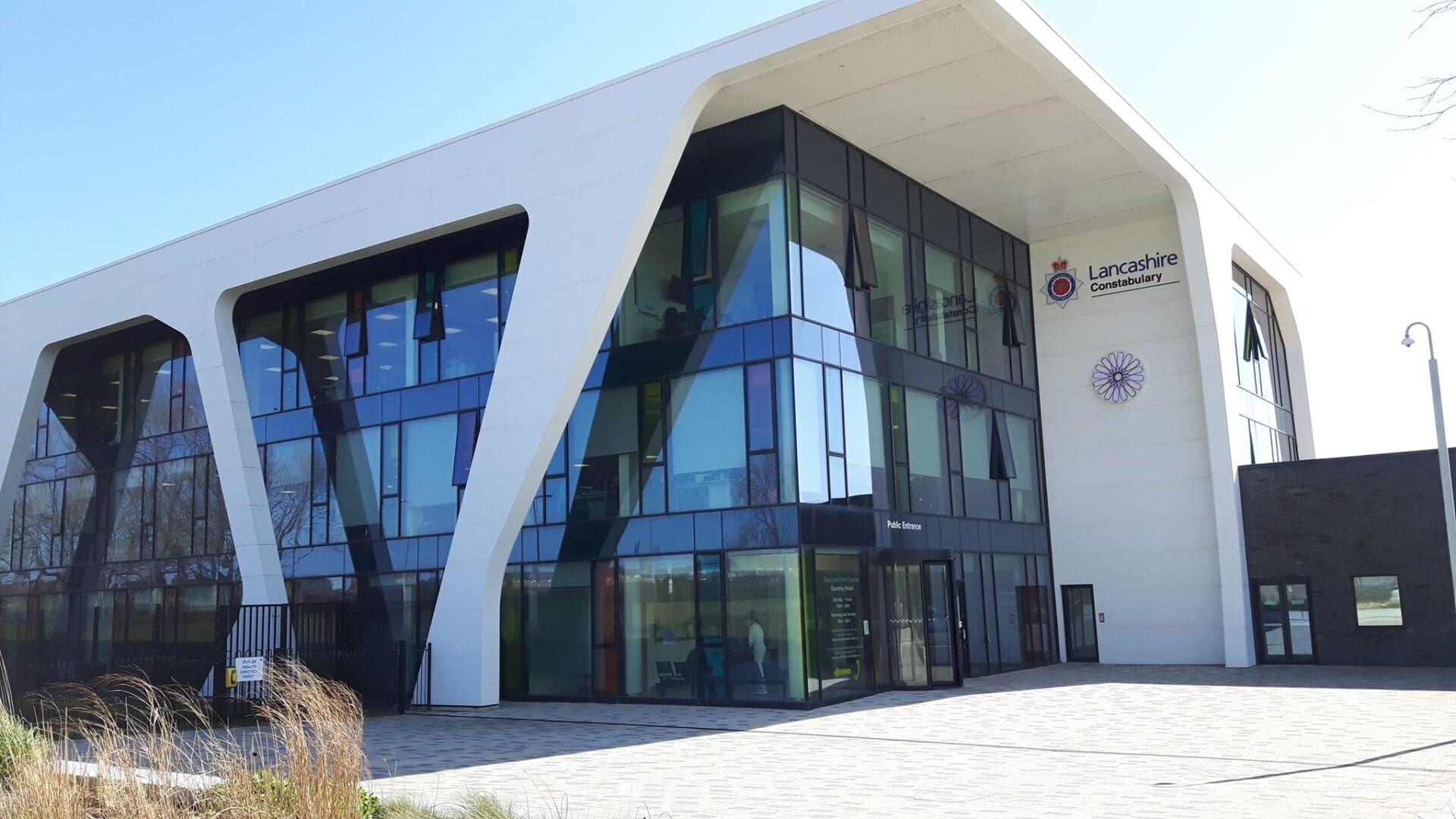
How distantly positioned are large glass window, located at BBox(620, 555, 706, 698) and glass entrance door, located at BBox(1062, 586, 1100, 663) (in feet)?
35.8

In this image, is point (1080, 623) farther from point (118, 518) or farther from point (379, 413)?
point (118, 518)

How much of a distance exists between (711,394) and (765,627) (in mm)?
3853

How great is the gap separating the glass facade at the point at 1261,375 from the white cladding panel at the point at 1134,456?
180 centimetres

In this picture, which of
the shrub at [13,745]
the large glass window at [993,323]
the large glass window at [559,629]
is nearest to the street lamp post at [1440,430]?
the large glass window at [993,323]

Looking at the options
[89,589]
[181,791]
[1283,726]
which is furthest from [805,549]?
[89,589]

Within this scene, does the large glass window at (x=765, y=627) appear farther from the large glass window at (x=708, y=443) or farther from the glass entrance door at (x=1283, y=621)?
the glass entrance door at (x=1283, y=621)

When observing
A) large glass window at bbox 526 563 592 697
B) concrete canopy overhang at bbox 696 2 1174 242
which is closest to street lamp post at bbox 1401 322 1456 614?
concrete canopy overhang at bbox 696 2 1174 242

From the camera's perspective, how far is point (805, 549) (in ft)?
59.6

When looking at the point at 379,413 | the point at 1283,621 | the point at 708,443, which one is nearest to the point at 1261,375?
the point at 1283,621

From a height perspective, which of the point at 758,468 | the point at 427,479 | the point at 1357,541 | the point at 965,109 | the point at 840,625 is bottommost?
the point at 840,625

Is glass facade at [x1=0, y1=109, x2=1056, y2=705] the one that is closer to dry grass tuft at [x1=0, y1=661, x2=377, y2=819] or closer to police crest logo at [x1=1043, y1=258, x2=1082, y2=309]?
police crest logo at [x1=1043, y1=258, x2=1082, y2=309]

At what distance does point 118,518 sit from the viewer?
2823 cm

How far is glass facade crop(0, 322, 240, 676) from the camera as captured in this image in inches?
1034

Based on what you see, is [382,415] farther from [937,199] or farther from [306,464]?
[937,199]
